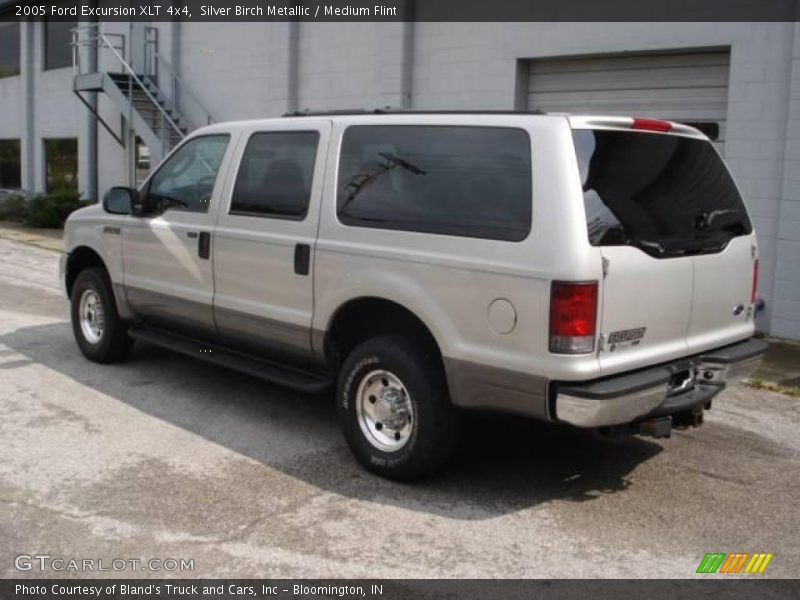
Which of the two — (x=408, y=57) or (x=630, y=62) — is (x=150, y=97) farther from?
(x=630, y=62)

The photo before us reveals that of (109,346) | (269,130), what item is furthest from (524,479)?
(109,346)

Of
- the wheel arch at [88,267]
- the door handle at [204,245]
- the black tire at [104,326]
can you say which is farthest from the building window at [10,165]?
the door handle at [204,245]

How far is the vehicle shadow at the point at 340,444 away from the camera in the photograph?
4883 mm

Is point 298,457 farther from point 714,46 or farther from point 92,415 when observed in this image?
point 714,46

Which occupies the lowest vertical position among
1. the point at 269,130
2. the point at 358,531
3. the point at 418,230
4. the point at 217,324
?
the point at 358,531

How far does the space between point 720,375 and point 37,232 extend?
1692 cm

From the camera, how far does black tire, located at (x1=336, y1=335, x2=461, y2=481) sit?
4715mm

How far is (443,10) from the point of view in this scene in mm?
12195

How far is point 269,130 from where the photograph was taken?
589 centimetres

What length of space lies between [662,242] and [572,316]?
0.75 meters

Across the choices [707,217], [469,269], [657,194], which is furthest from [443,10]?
[469,269]

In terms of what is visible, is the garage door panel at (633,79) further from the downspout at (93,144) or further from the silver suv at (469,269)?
the downspout at (93,144)

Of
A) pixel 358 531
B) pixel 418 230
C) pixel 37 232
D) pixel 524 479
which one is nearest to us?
pixel 358 531

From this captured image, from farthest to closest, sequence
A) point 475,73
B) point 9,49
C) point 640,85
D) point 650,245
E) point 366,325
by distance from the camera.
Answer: point 9,49 < point 475,73 < point 640,85 < point 366,325 < point 650,245
